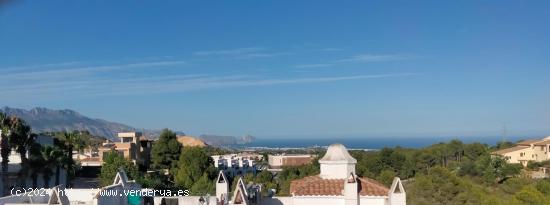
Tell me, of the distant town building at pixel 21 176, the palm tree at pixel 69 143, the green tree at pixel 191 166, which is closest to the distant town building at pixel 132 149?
the green tree at pixel 191 166

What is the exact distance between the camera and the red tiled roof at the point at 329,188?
16.9m

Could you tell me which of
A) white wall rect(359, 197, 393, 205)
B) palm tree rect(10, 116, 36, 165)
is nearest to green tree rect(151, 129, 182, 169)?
palm tree rect(10, 116, 36, 165)

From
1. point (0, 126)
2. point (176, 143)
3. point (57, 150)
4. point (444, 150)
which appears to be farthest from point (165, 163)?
point (444, 150)

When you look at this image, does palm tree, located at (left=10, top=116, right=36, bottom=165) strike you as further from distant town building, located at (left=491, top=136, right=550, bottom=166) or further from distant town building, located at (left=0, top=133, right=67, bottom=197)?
distant town building, located at (left=491, top=136, right=550, bottom=166)

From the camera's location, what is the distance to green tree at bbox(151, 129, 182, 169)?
5216cm

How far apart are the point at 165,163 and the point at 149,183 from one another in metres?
20.3

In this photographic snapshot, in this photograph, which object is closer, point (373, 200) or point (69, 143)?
point (373, 200)

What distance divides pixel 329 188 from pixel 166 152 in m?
36.8

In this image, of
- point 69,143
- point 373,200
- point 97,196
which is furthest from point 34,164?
point 373,200

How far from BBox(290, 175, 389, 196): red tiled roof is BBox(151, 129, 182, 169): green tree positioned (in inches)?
1400

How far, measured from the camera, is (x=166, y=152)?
172 ft

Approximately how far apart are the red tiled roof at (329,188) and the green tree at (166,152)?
35.5m

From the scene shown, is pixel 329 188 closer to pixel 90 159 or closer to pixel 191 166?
pixel 191 166

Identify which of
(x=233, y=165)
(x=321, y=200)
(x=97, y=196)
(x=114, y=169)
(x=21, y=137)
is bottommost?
(x=233, y=165)
